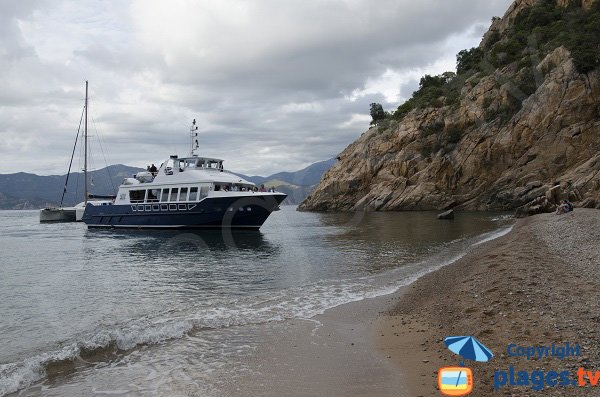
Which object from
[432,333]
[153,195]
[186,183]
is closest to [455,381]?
[432,333]

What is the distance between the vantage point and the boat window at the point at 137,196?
45.9 metres

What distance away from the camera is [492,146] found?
67250 millimetres

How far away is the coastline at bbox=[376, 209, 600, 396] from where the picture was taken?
254 inches

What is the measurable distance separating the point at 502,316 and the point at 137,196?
43796 mm

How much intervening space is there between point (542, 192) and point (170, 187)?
43.0 meters

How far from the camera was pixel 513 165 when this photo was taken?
63.9 meters

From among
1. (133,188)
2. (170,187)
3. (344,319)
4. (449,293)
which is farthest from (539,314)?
(133,188)

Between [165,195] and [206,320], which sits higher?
[165,195]

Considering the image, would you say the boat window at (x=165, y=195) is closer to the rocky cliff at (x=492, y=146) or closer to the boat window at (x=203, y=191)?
the boat window at (x=203, y=191)

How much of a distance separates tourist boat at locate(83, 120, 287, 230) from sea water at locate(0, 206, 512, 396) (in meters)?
9.51

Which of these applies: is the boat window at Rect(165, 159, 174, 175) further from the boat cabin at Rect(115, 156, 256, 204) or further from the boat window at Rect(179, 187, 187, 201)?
the boat window at Rect(179, 187, 187, 201)

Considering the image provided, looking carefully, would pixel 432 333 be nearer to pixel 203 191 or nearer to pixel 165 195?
pixel 203 191

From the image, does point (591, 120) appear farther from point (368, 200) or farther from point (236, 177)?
point (236, 177)

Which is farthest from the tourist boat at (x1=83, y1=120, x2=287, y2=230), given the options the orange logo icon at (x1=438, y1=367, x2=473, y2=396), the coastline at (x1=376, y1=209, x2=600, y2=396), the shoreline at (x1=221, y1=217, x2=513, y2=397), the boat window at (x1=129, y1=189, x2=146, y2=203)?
the orange logo icon at (x1=438, y1=367, x2=473, y2=396)
